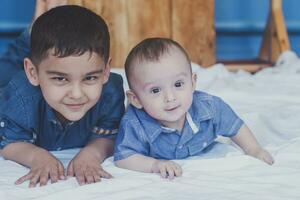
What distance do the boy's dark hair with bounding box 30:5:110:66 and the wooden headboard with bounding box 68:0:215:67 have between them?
1283mm

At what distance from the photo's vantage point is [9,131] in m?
1.28

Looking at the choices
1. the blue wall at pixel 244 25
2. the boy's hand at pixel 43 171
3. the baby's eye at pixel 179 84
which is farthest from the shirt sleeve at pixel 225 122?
the blue wall at pixel 244 25

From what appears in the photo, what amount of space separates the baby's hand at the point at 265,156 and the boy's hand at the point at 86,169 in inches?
12.0

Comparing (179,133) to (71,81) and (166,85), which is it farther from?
(71,81)

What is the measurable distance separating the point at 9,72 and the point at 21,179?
54cm

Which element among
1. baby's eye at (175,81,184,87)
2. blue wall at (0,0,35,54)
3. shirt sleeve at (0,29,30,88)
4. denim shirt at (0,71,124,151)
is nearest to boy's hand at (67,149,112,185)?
denim shirt at (0,71,124,151)

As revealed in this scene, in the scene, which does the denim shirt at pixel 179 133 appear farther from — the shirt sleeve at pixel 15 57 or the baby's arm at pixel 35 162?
the shirt sleeve at pixel 15 57

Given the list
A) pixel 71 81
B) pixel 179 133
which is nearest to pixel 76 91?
pixel 71 81

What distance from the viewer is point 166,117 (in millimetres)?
1202

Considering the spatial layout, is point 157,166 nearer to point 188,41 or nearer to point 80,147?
point 80,147

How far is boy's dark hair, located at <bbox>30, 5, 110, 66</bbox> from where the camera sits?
1159 mm

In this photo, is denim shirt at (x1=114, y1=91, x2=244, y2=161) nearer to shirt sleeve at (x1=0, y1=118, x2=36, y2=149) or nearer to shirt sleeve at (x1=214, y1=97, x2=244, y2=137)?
shirt sleeve at (x1=214, y1=97, x2=244, y2=137)

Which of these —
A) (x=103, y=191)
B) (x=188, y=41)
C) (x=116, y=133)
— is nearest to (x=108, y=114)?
(x=116, y=133)

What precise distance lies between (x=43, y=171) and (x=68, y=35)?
0.83 feet
